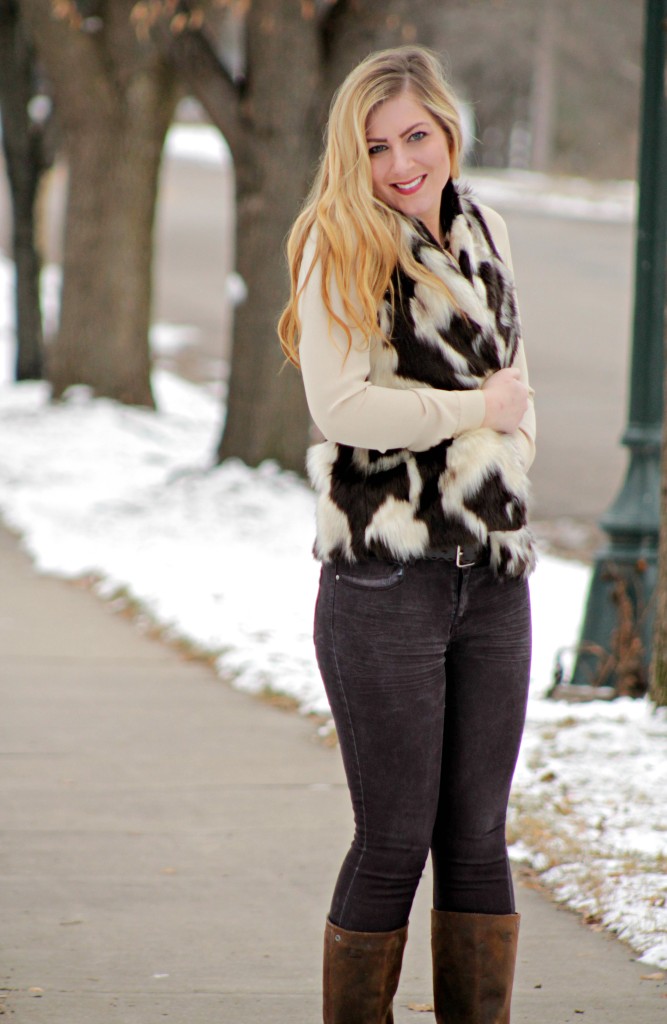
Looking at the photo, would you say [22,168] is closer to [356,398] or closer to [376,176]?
[376,176]

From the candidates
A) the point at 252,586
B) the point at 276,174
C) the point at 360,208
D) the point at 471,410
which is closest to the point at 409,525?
the point at 471,410

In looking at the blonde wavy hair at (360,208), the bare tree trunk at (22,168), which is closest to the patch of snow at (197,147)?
the bare tree trunk at (22,168)

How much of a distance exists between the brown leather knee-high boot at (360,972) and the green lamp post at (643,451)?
10.2 ft

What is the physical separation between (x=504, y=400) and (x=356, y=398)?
278mm

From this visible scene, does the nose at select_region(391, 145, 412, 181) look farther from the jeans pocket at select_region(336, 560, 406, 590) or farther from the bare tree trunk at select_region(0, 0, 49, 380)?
the bare tree trunk at select_region(0, 0, 49, 380)

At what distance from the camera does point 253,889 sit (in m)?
3.97

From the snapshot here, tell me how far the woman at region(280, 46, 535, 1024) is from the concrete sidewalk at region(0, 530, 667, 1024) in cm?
72

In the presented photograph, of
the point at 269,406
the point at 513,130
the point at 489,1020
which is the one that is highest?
the point at 489,1020

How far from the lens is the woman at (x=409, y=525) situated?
8.27 feet

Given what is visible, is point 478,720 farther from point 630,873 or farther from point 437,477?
point 630,873

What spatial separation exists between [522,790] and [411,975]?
3.87ft

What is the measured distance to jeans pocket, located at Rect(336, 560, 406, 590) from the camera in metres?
2.54

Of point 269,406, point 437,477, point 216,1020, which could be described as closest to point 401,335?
point 437,477

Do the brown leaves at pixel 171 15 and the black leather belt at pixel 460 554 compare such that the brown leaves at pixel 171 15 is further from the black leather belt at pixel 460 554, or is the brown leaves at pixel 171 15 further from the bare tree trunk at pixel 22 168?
the black leather belt at pixel 460 554
